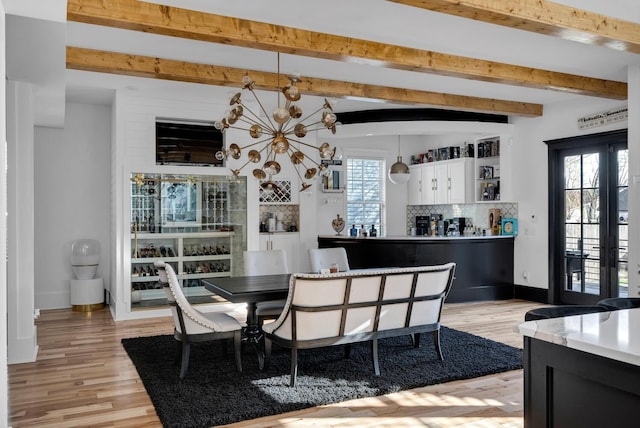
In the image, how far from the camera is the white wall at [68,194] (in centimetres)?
723

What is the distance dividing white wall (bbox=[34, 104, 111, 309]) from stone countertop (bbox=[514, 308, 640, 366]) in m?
6.78

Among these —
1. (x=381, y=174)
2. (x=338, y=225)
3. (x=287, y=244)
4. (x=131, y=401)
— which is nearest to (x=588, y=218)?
(x=338, y=225)

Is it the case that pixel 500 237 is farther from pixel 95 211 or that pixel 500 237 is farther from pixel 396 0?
pixel 95 211

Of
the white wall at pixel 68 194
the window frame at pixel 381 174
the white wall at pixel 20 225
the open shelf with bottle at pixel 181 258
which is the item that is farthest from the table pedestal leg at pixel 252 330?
the window frame at pixel 381 174

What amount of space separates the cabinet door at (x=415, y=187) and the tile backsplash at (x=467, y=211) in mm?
207

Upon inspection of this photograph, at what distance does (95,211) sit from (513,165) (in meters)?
6.15

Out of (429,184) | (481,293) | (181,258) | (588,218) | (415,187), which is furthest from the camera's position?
(415,187)

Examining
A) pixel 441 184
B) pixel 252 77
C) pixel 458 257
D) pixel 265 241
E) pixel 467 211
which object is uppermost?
pixel 252 77

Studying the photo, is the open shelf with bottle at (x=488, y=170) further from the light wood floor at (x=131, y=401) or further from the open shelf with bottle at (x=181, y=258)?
the open shelf with bottle at (x=181, y=258)

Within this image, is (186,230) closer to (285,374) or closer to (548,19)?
(285,374)

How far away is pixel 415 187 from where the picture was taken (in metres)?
9.68

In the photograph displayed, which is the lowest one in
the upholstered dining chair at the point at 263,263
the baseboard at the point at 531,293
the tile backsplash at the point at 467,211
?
the baseboard at the point at 531,293

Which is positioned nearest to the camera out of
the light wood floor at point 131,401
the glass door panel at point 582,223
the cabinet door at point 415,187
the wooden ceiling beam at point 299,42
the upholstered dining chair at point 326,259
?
the light wood floor at point 131,401

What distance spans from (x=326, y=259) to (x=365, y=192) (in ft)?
12.7
